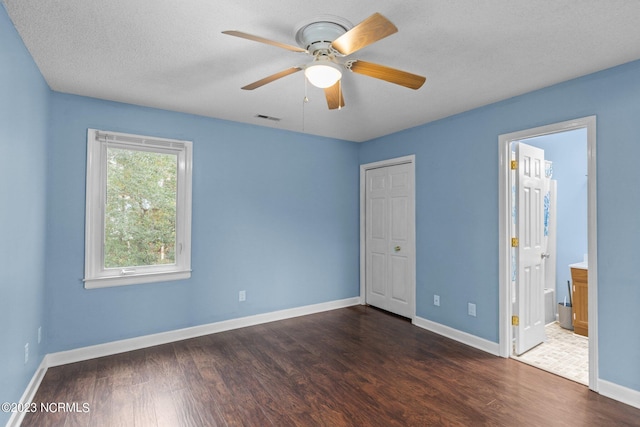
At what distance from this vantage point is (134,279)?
128 inches

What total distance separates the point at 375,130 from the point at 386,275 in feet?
6.70

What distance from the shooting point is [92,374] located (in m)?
2.75

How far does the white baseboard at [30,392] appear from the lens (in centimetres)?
202

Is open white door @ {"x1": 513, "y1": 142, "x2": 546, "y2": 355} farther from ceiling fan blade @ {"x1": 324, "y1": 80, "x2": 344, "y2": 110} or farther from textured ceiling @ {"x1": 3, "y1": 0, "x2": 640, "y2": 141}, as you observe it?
ceiling fan blade @ {"x1": 324, "y1": 80, "x2": 344, "y2": 110}

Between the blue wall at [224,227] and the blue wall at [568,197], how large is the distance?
2.69 meters

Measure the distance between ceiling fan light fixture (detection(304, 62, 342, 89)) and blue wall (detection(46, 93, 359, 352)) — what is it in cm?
222

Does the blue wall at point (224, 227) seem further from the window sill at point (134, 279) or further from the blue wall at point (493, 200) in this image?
the blue wall at point (493, 200)

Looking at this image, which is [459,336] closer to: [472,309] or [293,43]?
[472,309]

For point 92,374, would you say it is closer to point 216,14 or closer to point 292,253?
point 292,253

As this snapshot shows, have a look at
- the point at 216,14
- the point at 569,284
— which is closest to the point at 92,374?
the point at 216,14

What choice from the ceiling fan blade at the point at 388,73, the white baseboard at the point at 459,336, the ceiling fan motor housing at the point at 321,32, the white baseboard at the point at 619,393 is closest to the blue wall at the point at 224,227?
the white baseboard at the point at 459,336

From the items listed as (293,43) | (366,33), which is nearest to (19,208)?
(293,43)

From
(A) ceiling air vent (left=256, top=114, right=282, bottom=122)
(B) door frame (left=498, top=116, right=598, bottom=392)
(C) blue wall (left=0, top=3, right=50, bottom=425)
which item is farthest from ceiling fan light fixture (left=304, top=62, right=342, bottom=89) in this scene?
(B) door frame (left=498, top=116, right=598, bottom=392)

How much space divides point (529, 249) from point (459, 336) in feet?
3.88
